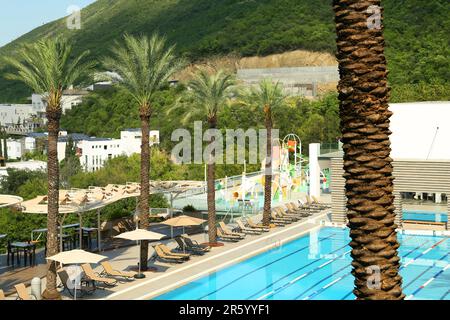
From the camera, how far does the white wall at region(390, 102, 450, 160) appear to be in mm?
28672

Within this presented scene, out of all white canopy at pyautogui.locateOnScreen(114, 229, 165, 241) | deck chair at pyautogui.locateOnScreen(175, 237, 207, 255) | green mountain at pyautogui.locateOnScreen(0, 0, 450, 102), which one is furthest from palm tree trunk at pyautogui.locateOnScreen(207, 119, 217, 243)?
green mountain at pyautogui.locateOnScreen(0, 0, 450, 102)

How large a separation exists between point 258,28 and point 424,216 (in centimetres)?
6973

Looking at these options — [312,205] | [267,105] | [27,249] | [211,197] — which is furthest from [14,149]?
[27,249]

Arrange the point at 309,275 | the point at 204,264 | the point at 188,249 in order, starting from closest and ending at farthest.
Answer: the point at 309,275
the point at 204,264
the point at 188,249

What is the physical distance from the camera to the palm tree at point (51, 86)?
16.0 meters

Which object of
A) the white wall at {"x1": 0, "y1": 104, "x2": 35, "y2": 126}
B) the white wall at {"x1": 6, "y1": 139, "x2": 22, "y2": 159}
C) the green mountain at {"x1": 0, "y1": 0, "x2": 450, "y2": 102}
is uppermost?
the green mountain at {"x1": 0, "y1": 0, "x2": 450, "y2": 102}

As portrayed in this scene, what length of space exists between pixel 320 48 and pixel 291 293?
74.7m

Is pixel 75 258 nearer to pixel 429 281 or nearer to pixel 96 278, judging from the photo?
pixel 96 278

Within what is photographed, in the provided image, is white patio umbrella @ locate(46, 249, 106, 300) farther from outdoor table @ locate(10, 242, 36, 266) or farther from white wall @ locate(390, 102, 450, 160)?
white wall @ locate(390, 102, 450, 160)

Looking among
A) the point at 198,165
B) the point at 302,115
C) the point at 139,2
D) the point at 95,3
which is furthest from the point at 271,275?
the point at 95,3

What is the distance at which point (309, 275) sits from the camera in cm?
1956

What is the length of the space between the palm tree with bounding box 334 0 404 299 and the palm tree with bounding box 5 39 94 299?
11416mm

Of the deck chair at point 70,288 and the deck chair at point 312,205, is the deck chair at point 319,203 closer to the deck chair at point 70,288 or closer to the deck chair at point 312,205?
the deck chair at point 312,205

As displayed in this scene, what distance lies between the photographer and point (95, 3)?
469 feet
